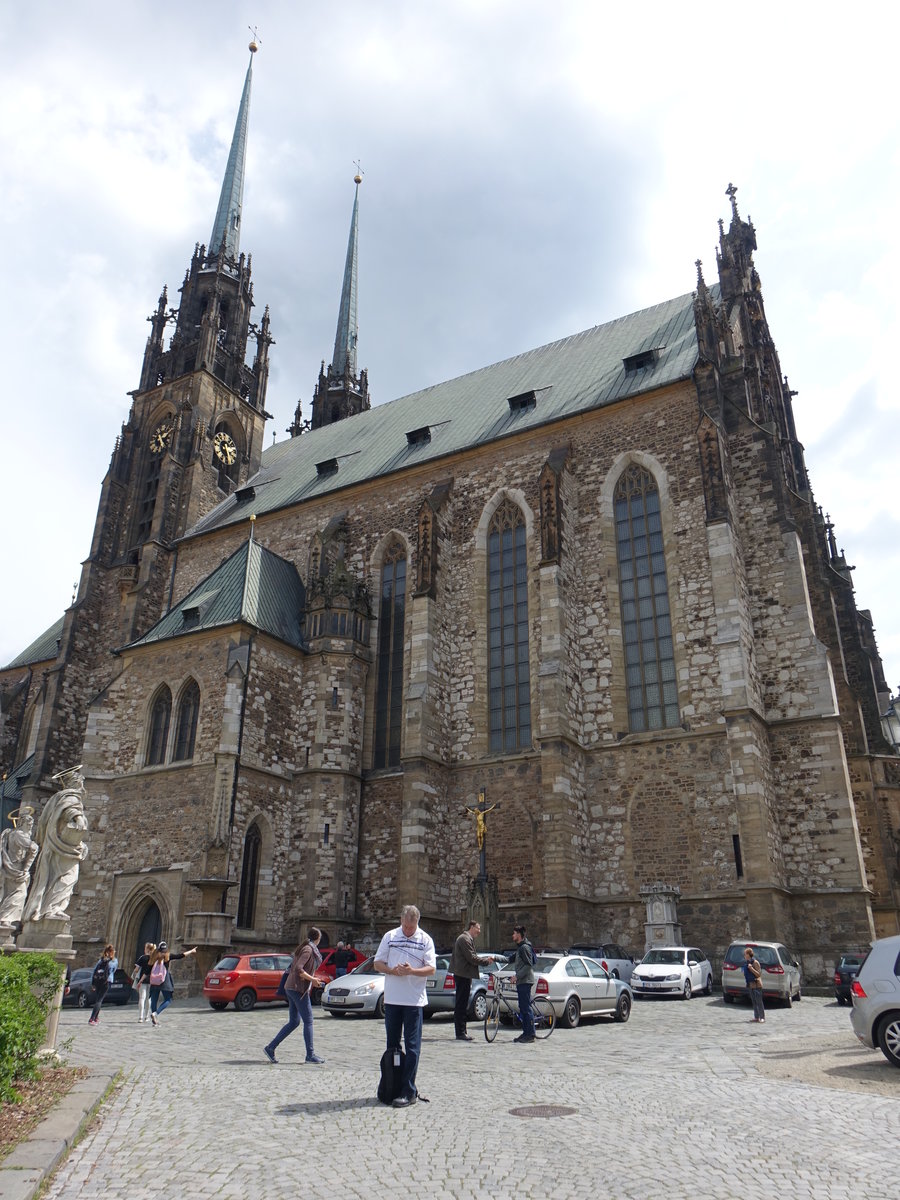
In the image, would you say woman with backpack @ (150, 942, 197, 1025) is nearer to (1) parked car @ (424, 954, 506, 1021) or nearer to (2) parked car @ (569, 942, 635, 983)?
(1) parked car @ (424, 954, 506, 1021)

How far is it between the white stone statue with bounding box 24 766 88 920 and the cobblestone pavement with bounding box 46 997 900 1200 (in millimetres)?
1779

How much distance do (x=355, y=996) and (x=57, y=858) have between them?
22.9 feet

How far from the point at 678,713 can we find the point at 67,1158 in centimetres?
1880

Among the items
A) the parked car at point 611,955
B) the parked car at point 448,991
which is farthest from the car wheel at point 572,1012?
the parked car at point 611,955

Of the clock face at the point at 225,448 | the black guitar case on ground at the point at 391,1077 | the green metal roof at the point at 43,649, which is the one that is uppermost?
the clock face at the point at 225,448

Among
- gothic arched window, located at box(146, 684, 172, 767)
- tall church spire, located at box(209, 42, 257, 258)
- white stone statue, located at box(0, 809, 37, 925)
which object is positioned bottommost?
white stone statue, located at box(0, 809, 37, 925)

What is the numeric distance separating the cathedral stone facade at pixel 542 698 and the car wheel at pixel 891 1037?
33.0 ft

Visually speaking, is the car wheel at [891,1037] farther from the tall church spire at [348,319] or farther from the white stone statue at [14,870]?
the tall church spire at [348,319]

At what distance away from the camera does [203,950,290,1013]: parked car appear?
1745 cm

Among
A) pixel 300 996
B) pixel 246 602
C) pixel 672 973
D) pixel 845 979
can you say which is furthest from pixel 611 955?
pixel 246 602

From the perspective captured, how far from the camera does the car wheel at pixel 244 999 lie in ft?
57.7

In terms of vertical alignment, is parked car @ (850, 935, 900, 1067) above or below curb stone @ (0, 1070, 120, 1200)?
above

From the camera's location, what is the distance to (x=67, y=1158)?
229 inches

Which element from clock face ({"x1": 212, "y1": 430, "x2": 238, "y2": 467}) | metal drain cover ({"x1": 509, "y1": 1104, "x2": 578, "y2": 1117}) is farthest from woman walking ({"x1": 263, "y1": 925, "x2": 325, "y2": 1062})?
clock face ({"x1": 212, "y1": 430, "x2": 238, "y2": 467})
